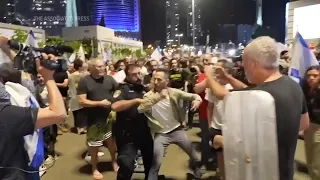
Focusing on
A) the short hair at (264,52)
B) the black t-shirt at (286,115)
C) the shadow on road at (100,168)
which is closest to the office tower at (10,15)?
the shadow on road at (100,168)

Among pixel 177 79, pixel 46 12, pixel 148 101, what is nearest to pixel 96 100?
pixel 148 101

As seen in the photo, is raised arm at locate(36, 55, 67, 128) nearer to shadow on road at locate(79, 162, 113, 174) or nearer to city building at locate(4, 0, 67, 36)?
shadow on road at locate(79, 162, 113, 174)

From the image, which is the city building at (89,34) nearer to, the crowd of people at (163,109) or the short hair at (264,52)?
the crowd of people at (163,109)

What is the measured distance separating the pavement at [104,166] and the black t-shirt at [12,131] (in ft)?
12.5

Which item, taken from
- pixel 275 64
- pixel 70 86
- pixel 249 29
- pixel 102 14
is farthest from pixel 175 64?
pixel 102 14

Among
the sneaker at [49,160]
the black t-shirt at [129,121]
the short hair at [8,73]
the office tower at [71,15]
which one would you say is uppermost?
the office tower at [71,15]

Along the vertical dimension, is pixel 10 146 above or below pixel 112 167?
above

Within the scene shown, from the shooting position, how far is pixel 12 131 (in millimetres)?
2301

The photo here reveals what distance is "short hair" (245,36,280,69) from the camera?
2.56m

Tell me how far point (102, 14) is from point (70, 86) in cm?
7612

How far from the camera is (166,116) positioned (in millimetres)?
5207

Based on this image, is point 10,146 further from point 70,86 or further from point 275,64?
point 70,86

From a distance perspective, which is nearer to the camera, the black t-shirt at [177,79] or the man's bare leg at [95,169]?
the man's bare leg at [95,169]

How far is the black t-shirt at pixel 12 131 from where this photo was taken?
7.50ft
